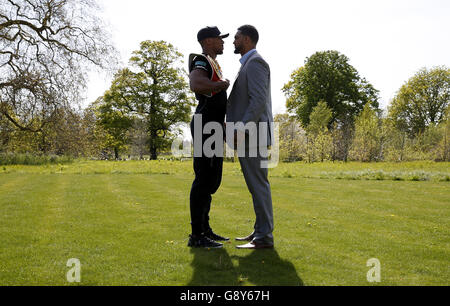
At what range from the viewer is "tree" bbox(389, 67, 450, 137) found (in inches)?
1700

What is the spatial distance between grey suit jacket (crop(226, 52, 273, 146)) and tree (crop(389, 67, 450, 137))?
43.2 metres

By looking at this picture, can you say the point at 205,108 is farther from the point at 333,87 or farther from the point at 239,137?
the point at 333,87

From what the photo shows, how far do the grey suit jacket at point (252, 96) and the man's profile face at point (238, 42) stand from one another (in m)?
0.25

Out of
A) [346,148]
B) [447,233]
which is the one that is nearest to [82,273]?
[447,233]

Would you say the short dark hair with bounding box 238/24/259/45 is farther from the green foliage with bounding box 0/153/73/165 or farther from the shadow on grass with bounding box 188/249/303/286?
the green foliage with bounding box 0/153/73/165

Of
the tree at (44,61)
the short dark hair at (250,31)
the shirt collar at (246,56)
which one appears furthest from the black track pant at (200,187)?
the tree at (44,61)

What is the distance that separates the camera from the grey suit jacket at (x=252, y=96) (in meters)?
4.15

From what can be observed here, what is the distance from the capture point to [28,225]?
5.70m

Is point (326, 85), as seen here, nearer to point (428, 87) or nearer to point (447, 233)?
point (428, 87)

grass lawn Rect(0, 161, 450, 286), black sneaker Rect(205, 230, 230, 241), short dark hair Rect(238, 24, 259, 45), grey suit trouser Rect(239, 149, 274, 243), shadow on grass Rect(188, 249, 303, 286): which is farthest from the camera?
black sneaker Rect(205, 230, 230, 241)

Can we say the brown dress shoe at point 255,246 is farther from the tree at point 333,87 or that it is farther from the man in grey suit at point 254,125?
the tree at point 333,87

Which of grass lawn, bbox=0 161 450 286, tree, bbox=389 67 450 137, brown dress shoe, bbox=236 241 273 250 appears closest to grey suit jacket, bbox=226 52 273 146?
brown dress shoe, bbox=236 241 273 250
